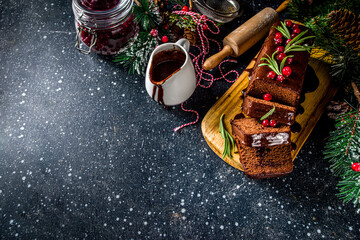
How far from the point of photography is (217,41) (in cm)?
152

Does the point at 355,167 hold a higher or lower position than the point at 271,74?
lower

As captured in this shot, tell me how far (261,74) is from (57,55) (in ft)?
3.35

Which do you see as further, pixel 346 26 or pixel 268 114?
pixel 268 114

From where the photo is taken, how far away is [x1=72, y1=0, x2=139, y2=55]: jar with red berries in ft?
4.06

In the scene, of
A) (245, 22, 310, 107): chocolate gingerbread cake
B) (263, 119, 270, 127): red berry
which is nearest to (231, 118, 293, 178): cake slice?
(263, 119, 270, 127): red berry

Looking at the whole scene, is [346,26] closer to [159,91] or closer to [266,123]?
[266,123]

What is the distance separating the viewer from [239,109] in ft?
4.60

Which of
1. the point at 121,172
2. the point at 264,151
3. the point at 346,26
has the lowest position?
the point at 121,172

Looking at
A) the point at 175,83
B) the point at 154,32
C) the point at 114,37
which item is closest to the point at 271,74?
the point at 175,83

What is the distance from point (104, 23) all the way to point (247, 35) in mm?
642

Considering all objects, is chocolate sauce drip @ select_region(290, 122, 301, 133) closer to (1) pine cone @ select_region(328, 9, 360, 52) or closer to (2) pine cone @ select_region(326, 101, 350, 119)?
(2) pine cone @ select_region(326, 101, 350, 119)

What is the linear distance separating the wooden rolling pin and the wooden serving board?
0.10 m

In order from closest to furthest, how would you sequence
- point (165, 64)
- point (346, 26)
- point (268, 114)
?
point (346, 26) < point (268, 114) < point (165, 64)

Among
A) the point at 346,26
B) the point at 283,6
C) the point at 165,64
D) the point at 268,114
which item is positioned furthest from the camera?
the point at 283,6
